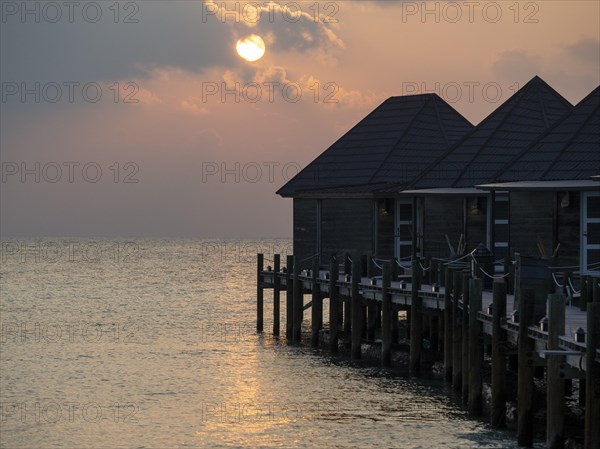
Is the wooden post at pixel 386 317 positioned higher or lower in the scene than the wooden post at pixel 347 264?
lower

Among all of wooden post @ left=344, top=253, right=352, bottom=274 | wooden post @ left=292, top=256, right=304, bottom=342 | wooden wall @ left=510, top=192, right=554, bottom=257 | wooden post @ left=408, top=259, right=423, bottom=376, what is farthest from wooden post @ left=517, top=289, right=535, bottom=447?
wooden post @ left=292, top=256, right=304, bottom=342

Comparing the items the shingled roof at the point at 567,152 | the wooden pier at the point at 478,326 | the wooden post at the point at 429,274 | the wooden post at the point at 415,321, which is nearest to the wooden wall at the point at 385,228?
the wooden pier at the point at 478,326

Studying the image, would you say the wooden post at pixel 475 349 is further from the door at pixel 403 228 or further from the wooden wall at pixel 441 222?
the door at pixel 403 228

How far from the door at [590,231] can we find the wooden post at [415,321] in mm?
4044

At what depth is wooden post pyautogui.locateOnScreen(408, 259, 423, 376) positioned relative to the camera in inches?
1139

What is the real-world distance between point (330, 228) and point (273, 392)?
10.5 meters

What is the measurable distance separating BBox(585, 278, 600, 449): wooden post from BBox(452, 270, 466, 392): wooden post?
330 inches

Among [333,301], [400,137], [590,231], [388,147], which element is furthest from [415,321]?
[400,137]

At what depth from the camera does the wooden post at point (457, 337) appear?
2572 cm

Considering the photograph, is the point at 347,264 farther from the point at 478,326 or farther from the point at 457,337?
the point at 478,326

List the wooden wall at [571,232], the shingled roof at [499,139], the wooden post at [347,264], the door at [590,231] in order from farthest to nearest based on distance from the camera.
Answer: the wooden post at [347,264]
the shingled roof at [499,139]
the wooden wall at [571,232]
the door at [590,231]

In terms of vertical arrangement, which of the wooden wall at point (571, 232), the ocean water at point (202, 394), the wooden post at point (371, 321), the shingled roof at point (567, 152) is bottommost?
the ocean water at point (202, 394)

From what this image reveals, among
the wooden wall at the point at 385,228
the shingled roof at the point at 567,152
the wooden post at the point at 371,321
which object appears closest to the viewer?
the shingled roof at the point at 567,152

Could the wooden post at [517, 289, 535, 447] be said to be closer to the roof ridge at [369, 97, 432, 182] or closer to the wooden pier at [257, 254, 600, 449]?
the wooden pier at [257, 254, 600, 449]
